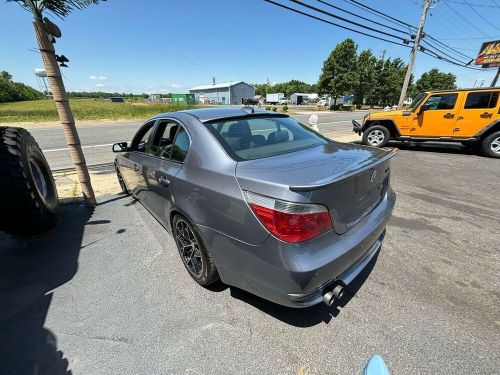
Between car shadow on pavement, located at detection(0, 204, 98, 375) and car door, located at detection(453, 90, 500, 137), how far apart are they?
10.00 meters

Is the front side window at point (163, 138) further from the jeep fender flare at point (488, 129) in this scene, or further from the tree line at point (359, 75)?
the tree line at point (359, 75)

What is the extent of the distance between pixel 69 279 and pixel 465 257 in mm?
4350

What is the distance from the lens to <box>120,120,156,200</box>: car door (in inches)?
134

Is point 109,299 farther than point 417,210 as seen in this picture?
No

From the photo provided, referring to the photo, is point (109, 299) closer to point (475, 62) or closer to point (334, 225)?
point (334, 225)

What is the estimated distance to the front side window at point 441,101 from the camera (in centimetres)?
782

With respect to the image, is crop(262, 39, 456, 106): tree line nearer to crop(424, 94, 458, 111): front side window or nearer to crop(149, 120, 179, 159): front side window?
crop(424, 94, 458, 111): front side window

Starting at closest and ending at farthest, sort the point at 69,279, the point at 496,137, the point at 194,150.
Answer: the point at 194,150 → the point at 69,279 → the point at 496,137

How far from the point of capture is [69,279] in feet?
8.98

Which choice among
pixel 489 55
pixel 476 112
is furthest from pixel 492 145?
pixel 489 55

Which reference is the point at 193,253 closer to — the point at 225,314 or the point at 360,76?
the point at 225,314

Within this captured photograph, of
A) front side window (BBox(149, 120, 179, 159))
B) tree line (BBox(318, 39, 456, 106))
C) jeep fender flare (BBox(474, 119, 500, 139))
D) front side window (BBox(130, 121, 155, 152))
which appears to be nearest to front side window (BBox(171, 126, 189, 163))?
front side window (BBox(149, 120, 179, 159))

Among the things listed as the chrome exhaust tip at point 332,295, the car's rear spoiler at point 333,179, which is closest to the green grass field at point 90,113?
the car's rear spoiler at point 333,179

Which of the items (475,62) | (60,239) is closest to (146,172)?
(60,239)
